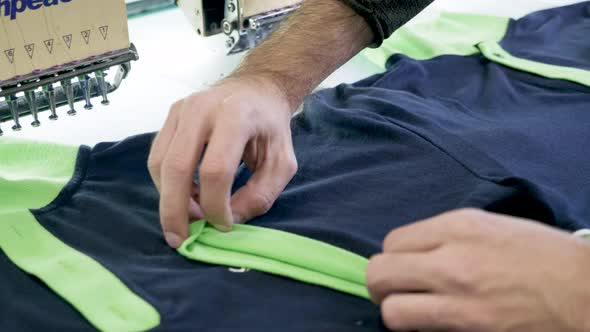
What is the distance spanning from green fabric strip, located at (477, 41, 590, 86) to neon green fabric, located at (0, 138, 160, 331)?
0.61 meters

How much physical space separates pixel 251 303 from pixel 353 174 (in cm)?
22


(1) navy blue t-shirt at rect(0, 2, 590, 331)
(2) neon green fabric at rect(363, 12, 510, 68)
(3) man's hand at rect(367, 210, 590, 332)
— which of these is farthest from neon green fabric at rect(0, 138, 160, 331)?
(2) neon green fabric at rect(363, 12, 510, 68)

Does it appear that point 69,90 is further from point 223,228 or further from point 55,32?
point 223,228

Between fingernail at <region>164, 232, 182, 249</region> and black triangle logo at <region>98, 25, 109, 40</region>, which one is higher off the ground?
black triangle logo at <region>98, 25, 109, 40</region>

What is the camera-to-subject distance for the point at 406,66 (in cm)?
104

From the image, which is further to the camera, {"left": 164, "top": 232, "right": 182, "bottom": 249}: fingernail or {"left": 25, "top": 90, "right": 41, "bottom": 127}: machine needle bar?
{"left": 25, "top": 90, "right": 41, "bottom": 127}: machine needle bar

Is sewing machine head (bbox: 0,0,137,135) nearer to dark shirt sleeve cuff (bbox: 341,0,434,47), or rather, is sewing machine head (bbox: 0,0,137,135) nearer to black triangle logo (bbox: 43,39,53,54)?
black triangle logo (bbox: 43,39,53,54)

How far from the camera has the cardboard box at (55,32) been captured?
0.76 m

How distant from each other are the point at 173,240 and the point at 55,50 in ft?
0.93

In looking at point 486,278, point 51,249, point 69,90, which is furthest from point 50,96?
point 486,278

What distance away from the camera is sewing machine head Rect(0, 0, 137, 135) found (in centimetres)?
77

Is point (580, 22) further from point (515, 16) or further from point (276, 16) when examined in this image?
point (276, 16)

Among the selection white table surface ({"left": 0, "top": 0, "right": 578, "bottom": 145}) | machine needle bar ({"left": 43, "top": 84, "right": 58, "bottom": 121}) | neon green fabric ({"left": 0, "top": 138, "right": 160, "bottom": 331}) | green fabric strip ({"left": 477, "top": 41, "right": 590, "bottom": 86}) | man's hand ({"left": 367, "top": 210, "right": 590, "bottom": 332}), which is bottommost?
white table surface ({"left": 0, "top": 0, "right": 578, "bottom": 145})

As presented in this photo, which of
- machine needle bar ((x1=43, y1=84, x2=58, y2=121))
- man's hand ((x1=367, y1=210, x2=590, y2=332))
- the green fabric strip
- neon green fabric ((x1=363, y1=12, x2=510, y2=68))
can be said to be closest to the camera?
man's hand ((x1=367, y1=210, x2=590, y2=332))
